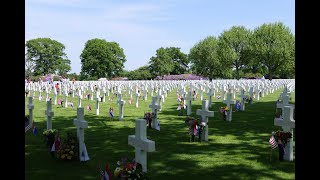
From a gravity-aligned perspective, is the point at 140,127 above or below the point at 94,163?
above

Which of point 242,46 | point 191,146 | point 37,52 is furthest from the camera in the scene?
point 37,52

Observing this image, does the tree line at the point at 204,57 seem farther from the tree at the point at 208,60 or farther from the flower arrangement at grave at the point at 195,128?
the flower arrangement at grave at the point at 195,128

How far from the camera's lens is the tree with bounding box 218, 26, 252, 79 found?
6800 cm

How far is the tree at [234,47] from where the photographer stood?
6800 cm

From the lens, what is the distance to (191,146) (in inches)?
358

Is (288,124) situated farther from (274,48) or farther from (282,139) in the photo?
(274,48)

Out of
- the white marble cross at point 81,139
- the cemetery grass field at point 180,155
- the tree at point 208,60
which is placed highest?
the tree at point 208,60

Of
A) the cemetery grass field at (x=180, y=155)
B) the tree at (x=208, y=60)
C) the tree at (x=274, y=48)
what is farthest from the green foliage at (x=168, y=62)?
the cemetery grass field at (x=180, y=155)

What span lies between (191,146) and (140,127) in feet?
11.1

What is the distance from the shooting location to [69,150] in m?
7.69

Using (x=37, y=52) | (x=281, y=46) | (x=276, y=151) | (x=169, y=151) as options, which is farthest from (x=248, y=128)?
(x=37, y=52)

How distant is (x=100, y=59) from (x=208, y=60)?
30.2 meters

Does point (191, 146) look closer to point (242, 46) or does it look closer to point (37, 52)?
point (242, 46)
